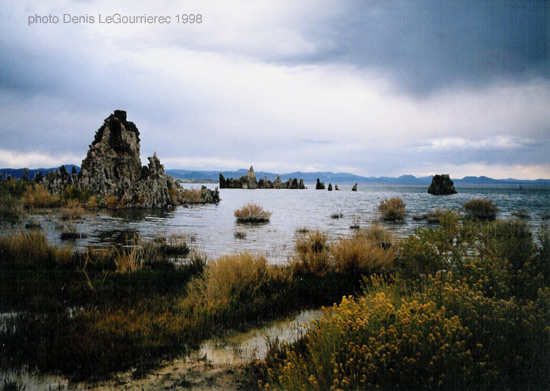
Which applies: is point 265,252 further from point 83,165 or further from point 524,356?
point 83,165

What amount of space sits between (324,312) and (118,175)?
3829cm

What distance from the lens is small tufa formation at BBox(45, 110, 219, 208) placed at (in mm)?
A: 37250

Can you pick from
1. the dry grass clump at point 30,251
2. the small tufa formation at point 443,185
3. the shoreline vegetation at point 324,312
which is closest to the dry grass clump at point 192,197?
the shoreline vegetation at point 324,312

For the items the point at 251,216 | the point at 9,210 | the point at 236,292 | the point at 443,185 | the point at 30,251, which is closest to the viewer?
the point at 236,292

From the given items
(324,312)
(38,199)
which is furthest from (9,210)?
(324,312)

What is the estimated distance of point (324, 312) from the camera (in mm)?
4711

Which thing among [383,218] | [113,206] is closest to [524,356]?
[383,218]

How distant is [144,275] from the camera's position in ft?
31.7

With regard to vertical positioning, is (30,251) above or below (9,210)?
below

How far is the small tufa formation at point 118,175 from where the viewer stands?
3725 cm

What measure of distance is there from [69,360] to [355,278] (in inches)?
276

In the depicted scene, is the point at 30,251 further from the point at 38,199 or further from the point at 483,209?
the point at 483,209

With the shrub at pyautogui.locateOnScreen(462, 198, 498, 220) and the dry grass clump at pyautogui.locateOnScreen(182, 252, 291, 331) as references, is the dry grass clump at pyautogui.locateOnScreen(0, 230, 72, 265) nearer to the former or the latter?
the dry grass clump at pyautogui.locateOnScreen(182, 252, 291, 331)

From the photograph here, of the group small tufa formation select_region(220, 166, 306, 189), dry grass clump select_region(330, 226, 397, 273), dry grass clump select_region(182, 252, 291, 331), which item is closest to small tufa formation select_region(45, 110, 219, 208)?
dry grass clump select_region(330, 226, 397, 273)
